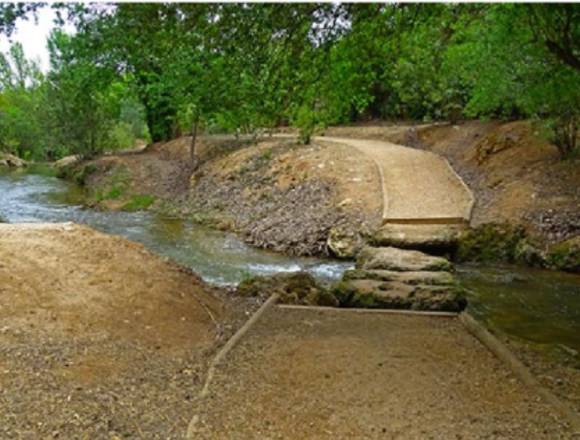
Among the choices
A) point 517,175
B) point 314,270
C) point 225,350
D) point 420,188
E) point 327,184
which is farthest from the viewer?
point 327,184

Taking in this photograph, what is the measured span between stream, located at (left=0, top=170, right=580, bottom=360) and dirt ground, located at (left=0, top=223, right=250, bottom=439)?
3.07 meters

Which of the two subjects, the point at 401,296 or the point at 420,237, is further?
the point at 420,237

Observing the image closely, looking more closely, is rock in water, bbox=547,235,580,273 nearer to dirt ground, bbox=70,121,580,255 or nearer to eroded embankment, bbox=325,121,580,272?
eroded embankment, bbox=325,121,580,272

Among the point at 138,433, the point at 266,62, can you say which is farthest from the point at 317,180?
the point at 138,433

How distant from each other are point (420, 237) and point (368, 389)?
21.8 ft

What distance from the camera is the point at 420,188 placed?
1455 centimetres

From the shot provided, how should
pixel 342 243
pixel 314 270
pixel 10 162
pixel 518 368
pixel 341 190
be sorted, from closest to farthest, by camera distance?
pixel 518 368 → pixel 314 270 → pixel 342 243 → pixel 341 190 → pixel 10 162

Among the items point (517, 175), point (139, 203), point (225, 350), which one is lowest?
point (139, 203)

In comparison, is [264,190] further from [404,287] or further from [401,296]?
[401,296]

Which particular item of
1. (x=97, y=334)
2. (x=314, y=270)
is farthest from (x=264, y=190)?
(x=97, y=334)

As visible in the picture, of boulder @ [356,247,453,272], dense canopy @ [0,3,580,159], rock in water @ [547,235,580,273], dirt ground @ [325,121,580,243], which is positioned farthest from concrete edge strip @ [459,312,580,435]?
dirt ground @ [325,121,580,243]

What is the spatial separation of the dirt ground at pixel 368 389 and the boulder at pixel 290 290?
1.25 metres

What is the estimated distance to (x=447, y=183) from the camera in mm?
15078

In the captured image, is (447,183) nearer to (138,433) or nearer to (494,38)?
(494,38)
